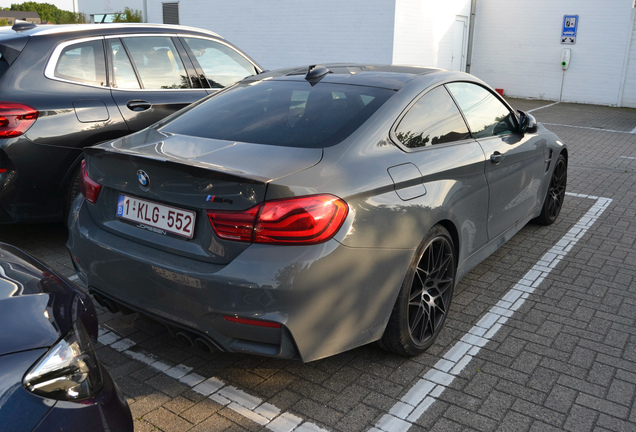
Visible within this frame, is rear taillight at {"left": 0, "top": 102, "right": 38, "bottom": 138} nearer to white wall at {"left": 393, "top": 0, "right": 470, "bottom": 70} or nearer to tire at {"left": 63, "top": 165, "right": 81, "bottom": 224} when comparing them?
tire at {"left": 63, "top": 165, "right": 81, "bottom": 224}

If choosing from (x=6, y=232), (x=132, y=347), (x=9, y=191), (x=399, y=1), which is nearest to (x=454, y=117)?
(x=132, y=347)

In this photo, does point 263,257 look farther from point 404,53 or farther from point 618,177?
point 404,53

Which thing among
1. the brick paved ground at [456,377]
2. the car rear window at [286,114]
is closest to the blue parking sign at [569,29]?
the brick paved ground at [456,377]

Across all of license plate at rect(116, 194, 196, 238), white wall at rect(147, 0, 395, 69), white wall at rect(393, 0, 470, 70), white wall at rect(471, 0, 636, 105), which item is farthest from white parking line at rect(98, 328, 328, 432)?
white wall at rect(471, 0, 636, 105)

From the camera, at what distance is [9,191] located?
442 centimetres

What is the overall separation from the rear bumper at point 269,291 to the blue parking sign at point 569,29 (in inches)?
737

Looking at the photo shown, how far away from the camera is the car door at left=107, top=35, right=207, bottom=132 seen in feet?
16.7

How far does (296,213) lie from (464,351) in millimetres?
1524

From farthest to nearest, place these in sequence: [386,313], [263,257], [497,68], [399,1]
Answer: [497,68] → [399,1] → [386,313] → [263,257]

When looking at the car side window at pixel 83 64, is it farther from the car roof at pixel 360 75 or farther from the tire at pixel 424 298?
the tire at pixel 424 298

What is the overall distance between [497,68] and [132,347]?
781 inches

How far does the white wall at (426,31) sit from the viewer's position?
17.7m

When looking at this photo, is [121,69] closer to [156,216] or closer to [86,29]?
[86,29]

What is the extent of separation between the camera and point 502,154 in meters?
4.09
